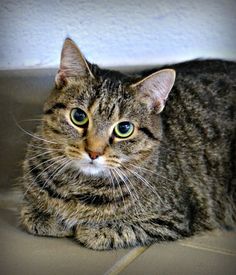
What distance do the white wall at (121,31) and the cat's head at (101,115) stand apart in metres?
0.45

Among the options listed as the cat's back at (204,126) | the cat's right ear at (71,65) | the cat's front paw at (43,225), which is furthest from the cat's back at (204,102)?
the cat's front paw at (43,225)

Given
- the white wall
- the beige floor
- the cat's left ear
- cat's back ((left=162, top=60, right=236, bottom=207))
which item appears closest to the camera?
the beige floor

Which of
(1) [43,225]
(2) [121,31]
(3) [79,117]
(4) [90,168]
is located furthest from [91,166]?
(2) [121,31]

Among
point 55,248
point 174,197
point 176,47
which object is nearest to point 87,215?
point 55,248

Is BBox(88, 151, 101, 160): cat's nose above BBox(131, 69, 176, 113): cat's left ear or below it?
below

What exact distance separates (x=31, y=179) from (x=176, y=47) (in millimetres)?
848

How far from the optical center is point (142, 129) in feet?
5.60

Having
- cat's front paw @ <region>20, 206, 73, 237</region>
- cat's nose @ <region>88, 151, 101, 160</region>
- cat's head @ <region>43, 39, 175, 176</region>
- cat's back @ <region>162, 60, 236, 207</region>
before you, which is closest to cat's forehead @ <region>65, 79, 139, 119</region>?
cat's head @ <region>43, 39, 175, 176</region>

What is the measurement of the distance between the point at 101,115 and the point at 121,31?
2.26 ft

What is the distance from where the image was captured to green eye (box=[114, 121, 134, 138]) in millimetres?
1645

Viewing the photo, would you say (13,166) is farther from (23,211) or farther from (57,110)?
(57,110)

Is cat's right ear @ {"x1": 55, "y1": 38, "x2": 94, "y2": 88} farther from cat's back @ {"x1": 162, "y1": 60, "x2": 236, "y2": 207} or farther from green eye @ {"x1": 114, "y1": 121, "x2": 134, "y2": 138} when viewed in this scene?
cat's back @ {"x1": 162, "y1": 60, "x2": 236, "y2": 207}

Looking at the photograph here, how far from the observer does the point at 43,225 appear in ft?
5.78

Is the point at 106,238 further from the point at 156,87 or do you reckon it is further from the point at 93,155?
the point at 156,87
